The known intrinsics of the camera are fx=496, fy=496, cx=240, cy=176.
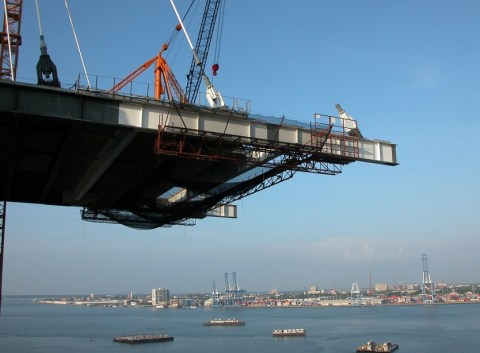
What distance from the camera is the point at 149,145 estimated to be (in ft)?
61.7

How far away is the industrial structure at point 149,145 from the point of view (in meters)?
15.8

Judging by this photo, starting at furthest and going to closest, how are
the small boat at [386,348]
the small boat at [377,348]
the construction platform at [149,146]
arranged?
the small boat at [377,348], the small boat at [386,348], the construction platform at [149,146]

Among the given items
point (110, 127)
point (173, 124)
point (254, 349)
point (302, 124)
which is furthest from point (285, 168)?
point (254, 349)

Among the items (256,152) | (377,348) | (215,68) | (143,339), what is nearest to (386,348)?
(377,348)

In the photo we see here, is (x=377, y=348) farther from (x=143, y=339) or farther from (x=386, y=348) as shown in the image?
(x=143, y=339)

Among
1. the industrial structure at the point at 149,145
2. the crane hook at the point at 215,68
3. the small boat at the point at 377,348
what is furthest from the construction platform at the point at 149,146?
the small boat at the point at 377,348

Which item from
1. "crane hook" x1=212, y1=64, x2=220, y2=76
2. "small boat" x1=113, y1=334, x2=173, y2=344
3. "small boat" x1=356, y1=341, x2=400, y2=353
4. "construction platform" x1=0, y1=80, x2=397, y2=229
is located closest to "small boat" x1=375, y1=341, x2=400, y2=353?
"small boat" x1=356, y1=341, x2=400, y2=353

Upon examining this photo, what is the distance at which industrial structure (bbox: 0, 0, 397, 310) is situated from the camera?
51.7 feet

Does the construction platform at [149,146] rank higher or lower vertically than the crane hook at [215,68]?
lower

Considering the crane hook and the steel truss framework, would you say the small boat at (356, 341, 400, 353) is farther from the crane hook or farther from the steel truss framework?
the steel truss framework

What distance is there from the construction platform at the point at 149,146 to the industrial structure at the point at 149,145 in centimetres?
4

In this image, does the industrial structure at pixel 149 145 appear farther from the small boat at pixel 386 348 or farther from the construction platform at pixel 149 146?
the small boat at pixel 386 348

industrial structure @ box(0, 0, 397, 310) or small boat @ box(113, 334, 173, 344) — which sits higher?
industrial structure @ box(0, 0, 397, 310)

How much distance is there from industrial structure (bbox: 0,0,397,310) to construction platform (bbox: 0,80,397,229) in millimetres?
37
